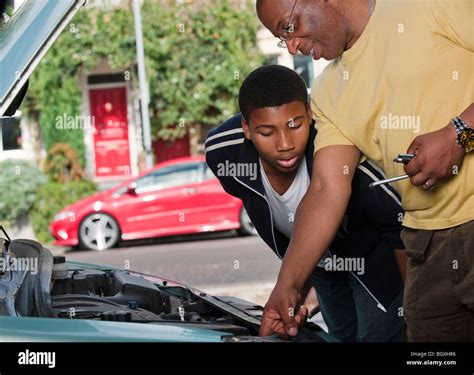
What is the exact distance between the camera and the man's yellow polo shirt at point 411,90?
93.2 inches

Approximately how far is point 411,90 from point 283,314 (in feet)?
2.17

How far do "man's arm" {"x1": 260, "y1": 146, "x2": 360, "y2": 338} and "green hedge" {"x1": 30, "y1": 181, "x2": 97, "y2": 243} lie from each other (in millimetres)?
9447

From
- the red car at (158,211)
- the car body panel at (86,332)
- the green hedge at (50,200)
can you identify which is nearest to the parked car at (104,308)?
the car body panel at (86,332)

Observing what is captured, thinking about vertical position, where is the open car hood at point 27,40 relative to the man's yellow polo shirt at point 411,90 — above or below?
above

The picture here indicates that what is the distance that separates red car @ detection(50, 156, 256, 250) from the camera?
10.2m

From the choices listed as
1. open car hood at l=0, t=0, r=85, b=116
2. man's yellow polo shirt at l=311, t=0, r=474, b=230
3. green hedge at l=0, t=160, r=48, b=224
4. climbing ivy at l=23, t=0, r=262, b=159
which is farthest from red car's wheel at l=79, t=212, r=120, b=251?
man's yellow polo shirt at l=311, t=0, r=474, b=230

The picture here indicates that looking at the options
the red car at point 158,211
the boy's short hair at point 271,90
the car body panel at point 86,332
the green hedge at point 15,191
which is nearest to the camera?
the car body panel at point 86,332

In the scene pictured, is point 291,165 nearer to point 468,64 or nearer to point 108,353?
point 468,64

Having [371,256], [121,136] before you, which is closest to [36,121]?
[121,136]

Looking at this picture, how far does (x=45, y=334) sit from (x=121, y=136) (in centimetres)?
1484

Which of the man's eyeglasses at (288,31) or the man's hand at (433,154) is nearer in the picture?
the man's hand at (433,154)

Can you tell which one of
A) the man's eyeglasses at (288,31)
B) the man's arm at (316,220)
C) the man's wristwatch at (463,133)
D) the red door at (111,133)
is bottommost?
the man's arm at (316,220)

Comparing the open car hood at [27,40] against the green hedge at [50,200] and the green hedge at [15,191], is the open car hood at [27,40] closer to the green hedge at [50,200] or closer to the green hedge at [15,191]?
the green hedge at [50,200]

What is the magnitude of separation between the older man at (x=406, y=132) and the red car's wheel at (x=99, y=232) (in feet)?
25.5
